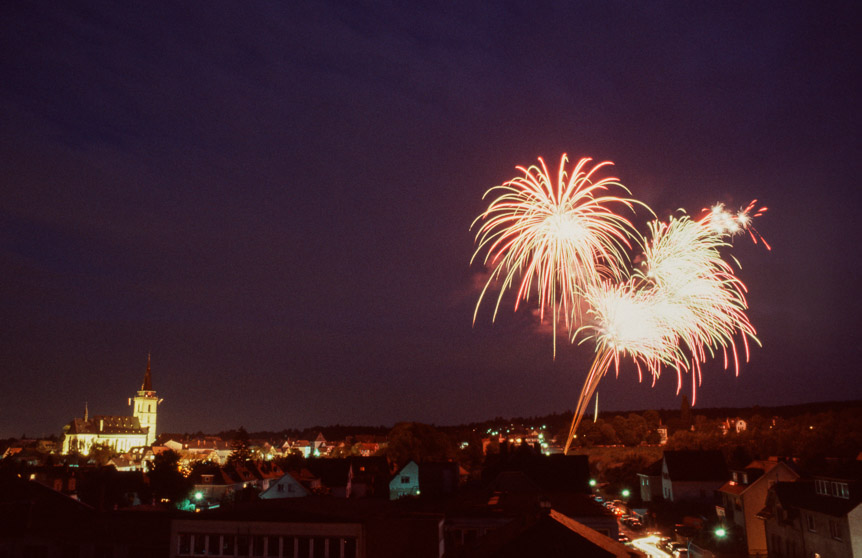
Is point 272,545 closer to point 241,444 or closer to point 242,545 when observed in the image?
point 242,545

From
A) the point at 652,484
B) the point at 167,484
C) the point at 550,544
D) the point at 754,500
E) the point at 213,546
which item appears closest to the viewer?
the point at 550,544

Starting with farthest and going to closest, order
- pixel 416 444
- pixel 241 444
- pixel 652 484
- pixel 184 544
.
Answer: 1. pixel 241 444
2. pixel 416 444
3. pixel 652 484
4. pixel 184 544

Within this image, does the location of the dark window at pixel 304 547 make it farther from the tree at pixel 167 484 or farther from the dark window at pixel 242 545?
the tree at pixel 167 484

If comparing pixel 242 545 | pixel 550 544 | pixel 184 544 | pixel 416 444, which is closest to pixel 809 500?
pixel 550 544

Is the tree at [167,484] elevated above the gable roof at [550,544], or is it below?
below

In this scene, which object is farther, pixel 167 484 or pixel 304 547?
pixel 167 484

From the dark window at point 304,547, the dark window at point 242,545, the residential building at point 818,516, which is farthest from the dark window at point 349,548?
the residential building at point 818,516

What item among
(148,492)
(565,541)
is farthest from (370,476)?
(565,541)

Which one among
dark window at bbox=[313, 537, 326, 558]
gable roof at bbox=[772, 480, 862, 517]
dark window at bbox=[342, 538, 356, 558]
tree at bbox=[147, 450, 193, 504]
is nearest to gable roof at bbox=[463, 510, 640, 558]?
dark window at bbox=[342, 538, 356, 558]

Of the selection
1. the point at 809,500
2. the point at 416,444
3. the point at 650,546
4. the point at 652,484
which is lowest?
the point at 652,484

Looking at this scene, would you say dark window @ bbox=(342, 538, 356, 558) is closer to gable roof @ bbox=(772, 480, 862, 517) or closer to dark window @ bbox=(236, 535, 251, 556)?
dark window @ bbox=(236, 535, 251, 556)

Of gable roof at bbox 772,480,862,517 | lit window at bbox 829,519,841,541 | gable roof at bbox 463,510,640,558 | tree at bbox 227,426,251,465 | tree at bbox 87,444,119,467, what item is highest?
gable roof at bbox 463,510,640,558

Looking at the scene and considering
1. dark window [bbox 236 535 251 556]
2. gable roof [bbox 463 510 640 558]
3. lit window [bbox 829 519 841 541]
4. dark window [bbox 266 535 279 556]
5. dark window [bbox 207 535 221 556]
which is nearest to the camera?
gable roof [bbox 463 510 640 558]

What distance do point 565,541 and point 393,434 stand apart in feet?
284
